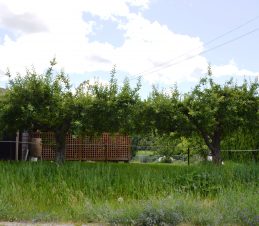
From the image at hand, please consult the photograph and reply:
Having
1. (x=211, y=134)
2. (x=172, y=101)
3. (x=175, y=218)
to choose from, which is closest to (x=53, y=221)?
(x=175, y=218)

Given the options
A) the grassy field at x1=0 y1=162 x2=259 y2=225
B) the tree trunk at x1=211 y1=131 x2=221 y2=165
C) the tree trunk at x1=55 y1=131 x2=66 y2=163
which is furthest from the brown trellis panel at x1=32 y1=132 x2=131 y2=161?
the grassy field at x1=0 y1=162 x2=259 y2=225

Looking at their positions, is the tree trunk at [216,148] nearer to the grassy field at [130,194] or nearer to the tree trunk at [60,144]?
the grassy field at [130,194]

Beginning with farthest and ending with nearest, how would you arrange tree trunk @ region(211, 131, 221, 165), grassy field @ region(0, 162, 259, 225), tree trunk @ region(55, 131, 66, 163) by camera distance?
1. tree trunk @ region(211, 131, 221, 165)
2. tree trunk @ region(55, 131, 66, 163)
3. grassy field @ region(0, 162, 259, 225)

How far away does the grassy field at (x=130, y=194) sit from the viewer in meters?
6.23

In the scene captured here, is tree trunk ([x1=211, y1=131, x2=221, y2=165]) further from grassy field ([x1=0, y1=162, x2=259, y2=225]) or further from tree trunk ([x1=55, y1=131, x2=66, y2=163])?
tree trunk ([x1=55, y1=131, x2=66, y2=163])

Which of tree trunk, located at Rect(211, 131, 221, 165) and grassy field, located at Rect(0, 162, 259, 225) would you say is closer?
grassy field, located at Rect(0, 162, 259, 225)

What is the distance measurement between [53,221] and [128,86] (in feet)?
17.1

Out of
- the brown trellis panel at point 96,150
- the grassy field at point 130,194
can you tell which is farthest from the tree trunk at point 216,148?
the brown trellis panel at point 96,150

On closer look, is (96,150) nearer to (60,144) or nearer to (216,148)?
(216,148)

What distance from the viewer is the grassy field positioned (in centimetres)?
623

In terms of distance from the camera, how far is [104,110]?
1055cm

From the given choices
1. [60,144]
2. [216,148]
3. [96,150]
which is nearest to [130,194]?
[60,144]

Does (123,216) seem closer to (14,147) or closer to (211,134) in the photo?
(211,134)

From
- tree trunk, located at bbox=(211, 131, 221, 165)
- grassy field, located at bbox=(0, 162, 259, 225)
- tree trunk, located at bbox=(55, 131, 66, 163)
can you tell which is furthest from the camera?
tree trunk, located at bbox=(211, 131, 221, 165)
